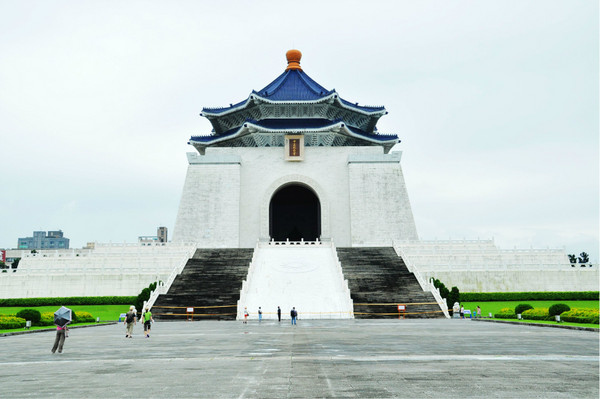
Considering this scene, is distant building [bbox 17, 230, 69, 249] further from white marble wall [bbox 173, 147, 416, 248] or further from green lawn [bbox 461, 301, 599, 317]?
green lawn [bbox 461, 301, 599, 317]

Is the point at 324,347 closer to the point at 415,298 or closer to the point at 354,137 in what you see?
the point at 415,298

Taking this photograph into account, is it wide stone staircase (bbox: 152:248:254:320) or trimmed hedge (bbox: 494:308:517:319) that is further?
wide stone staircase (bbox: 152:248:254:320)

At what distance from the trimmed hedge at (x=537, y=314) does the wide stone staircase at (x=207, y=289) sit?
480 inches

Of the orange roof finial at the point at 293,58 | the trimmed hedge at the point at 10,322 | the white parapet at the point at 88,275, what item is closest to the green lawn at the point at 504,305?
the white parapet at the point at 88,275

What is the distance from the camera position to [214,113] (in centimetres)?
4525

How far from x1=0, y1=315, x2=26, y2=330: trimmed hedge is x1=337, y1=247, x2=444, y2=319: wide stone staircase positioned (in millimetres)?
13079

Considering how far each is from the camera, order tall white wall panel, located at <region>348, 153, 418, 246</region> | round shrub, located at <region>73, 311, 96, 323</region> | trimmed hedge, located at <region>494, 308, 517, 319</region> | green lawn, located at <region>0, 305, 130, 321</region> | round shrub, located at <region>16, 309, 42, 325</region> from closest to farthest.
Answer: round shrub, located at <region>16, 309, 42, 325</region>, round shrub, located at <region>73, 311, 96, 323</region>, trimmed hedge, located at <region>494, 308, 517, 319</region>, green lawn, located at <region>0, 305, 130, 321</region>, tall white wall panel, located at <region>348, 153, 418, 246</region>

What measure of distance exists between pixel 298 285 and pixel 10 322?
42.5 ft

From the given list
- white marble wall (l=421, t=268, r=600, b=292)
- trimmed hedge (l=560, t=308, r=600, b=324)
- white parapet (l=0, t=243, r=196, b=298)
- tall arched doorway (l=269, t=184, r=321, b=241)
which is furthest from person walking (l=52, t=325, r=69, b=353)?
tall arched doorway (l=269, t=184, r=321, b=241)

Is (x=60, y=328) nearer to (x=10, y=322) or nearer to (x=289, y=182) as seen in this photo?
(x=10, y=322)

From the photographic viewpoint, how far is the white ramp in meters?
23.7

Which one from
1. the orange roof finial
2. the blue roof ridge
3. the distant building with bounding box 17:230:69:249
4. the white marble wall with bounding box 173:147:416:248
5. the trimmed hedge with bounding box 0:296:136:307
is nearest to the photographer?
the trimmed hedge with bounding box 0:296:136:307

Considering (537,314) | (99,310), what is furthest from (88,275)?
(537,314)

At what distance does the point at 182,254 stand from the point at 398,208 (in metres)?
17.6
